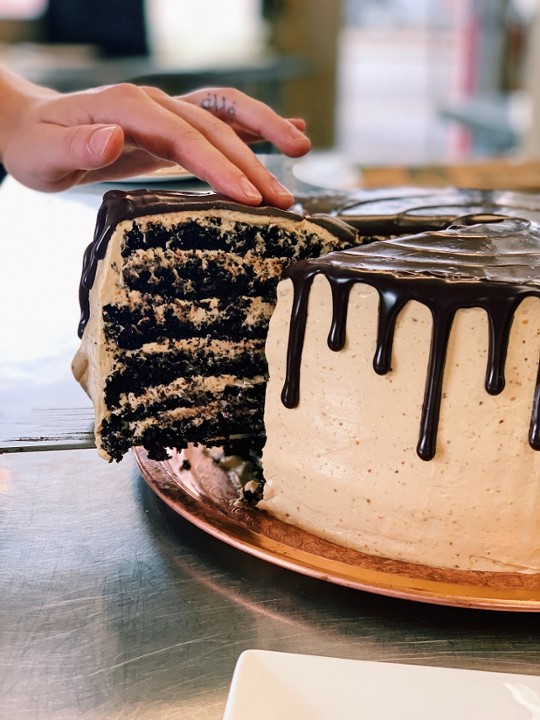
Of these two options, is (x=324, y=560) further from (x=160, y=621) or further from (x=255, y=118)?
(x=255, y=118)

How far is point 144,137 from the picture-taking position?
59.7 inches

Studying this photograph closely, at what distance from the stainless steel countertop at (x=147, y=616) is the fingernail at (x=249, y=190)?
1.68 ft

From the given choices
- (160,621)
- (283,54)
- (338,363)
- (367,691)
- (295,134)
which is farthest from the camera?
(283,54)

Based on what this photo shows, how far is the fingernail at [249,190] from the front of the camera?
4.64ft

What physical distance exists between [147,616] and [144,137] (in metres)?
0.80

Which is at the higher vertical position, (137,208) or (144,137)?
(144,137)

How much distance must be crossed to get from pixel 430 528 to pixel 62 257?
54.8 inches

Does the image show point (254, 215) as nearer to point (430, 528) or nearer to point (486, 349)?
point (486, 349)

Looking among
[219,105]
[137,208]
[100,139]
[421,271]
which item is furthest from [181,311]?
[219,105]

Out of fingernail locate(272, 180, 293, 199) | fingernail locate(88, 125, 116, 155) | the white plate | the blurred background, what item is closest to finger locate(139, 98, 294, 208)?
fingernail locate(272, 180, 293, 199)

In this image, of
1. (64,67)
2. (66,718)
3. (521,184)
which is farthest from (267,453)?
(64,67)

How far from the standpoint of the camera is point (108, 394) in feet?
4.72

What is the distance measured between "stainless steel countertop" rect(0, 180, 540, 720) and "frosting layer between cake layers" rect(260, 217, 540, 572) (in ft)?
0.38

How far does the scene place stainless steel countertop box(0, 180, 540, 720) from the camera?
3.39 ft
